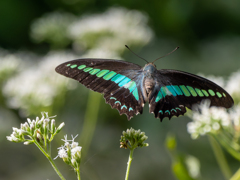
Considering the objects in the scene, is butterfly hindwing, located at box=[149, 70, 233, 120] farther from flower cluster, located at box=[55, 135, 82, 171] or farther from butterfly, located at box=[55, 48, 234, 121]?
flower cluster, located at box=[55, 135, 82, 171]

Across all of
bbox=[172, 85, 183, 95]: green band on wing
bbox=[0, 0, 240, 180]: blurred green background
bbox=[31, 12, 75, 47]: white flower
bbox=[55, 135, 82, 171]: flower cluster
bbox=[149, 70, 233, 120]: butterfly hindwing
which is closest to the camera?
bbox=[55, 135, 82, 171]: flower cluster

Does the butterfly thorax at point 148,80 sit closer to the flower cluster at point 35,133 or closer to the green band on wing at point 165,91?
the green band on wing at point 165,91

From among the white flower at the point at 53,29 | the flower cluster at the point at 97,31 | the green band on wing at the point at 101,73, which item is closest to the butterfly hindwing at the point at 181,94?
the green band on wing at the point at 101,73

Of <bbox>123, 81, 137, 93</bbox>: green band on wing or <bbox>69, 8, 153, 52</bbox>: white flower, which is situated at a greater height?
<bbox>69, 8, 153, 52</bbox>: white flower

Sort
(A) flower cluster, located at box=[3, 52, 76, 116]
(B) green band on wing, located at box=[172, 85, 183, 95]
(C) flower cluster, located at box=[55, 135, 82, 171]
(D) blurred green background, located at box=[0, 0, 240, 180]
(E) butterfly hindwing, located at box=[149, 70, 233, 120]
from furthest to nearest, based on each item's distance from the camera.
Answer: (D) blurred green background, located at box=[0, 0, 240, 180], (A) flower cluster, located at box=[3, 52, 76, 116], (B) green band on wing, located at box=[172, 85, 183, 95], (E) butterfly hindwing, located at box=[149, 70, 233, 120], (C) flower cluster, located at box=[55, 135, 82, 171]

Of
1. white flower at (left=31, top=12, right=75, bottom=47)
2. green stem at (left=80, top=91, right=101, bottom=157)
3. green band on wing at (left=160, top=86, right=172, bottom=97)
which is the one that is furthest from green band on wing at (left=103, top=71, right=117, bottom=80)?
white flower at (left=31, top=12, right=75, bottom=47)

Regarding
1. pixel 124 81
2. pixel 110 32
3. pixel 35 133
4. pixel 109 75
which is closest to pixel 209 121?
pixel 124 81

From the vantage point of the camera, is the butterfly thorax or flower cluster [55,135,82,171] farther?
the butterfly thorax

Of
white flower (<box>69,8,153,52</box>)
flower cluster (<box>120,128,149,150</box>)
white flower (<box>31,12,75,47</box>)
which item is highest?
white flower (<box>31,12,75,47</box>)

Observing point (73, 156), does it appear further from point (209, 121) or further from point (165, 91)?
point (209, 121)
